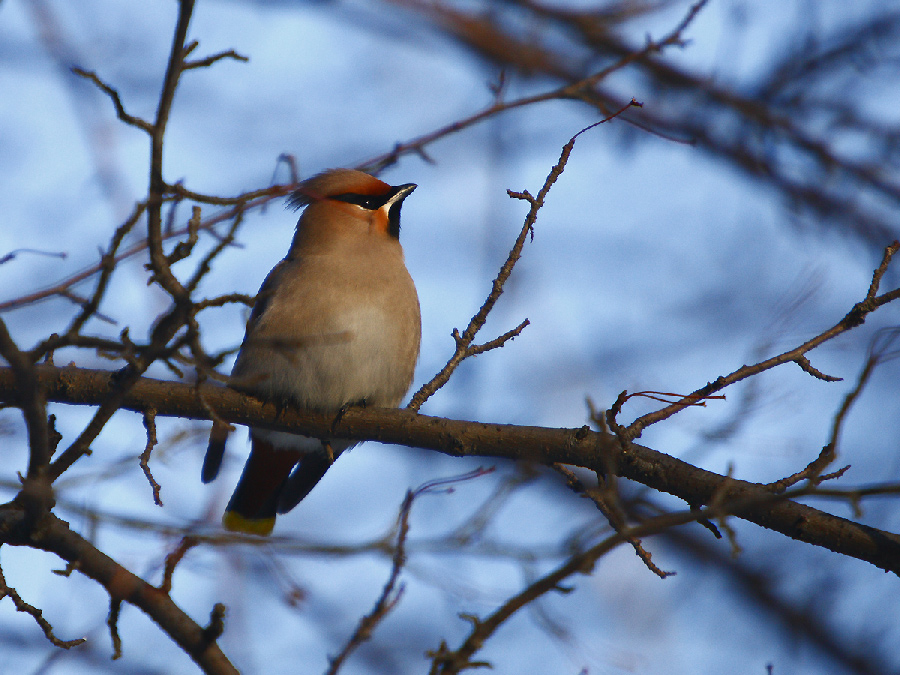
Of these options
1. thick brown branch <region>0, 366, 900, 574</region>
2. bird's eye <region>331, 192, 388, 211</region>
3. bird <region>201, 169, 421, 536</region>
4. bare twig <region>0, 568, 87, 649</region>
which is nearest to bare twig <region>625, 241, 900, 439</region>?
thick brown branch <region>0, 366, 900, 574</region>

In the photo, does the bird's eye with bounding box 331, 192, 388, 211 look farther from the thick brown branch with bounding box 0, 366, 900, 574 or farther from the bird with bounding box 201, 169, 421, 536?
the thick brown branch with bounding box 0, 366, 900, 574

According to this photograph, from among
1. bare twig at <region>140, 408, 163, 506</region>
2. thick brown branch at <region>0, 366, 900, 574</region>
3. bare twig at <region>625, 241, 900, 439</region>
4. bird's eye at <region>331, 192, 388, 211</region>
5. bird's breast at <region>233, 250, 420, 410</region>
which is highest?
bird's eye at <region>331, 192, 388, 211</region>

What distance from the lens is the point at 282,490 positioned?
533 cm

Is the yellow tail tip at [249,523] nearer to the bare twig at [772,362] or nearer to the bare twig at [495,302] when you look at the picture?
the bare twig at [495,302]

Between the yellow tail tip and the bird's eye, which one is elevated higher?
the bird's eye

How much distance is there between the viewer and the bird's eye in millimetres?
5430

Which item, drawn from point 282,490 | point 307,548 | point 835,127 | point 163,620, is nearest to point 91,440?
point 163,620

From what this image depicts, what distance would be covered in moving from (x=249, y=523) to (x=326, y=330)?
138 centimetres

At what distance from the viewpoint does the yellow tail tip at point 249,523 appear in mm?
5246

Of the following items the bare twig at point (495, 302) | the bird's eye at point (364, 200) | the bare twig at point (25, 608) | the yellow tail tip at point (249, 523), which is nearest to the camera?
the bare twig at point (25, 608)

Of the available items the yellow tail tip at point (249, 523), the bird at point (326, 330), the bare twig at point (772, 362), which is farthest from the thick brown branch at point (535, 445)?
the yellow tail tip at point (249, 523)

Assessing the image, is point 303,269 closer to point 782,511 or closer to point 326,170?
point 326,170

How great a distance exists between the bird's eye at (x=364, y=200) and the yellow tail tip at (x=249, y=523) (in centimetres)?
178

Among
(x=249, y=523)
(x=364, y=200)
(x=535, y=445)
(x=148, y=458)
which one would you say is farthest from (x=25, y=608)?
(x=364, y=200)
